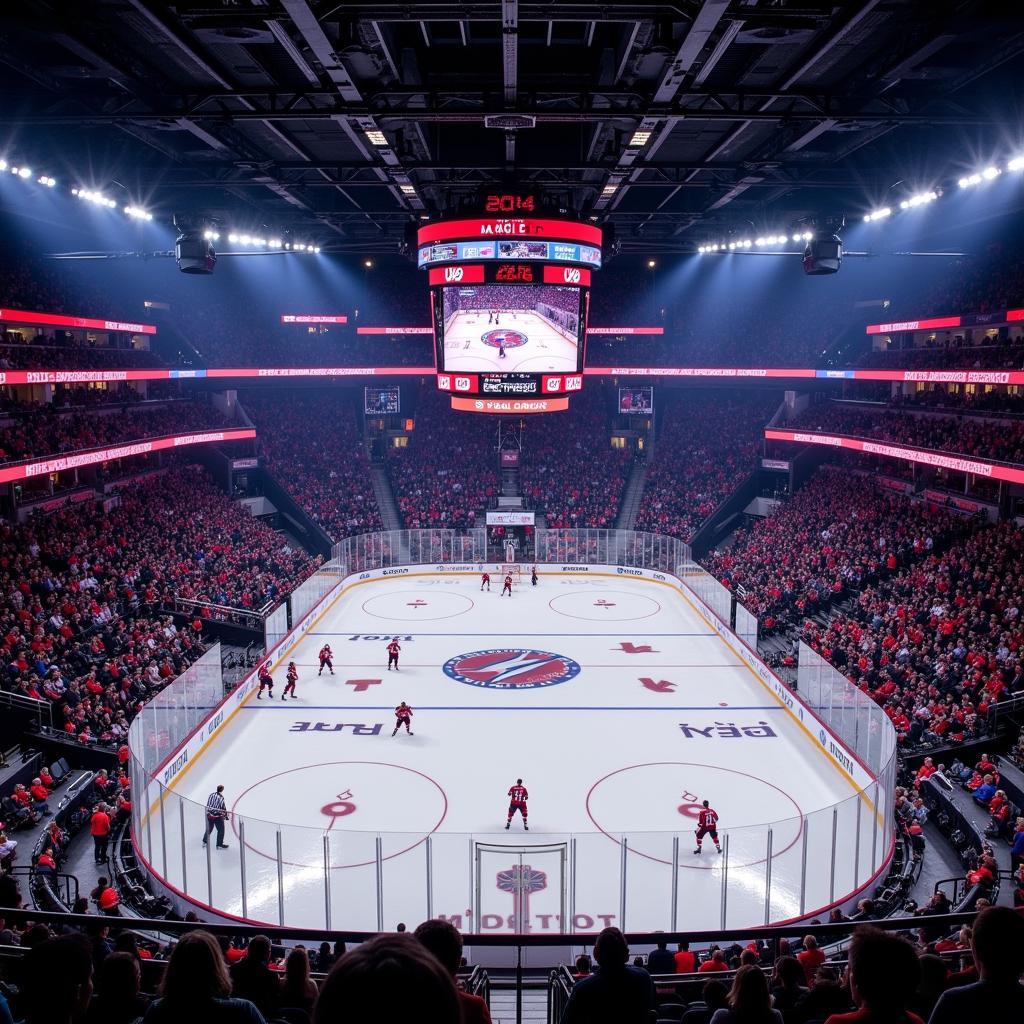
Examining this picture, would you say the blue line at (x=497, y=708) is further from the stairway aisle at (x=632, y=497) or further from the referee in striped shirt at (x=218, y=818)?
the stairway aisle at (x=632, y=497)

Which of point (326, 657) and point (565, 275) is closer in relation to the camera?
point (565, 275)

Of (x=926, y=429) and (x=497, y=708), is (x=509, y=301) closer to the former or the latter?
(x=497, y=708)

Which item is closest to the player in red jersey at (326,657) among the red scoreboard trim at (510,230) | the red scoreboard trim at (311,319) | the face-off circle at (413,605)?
the face-off circle at (413,605)

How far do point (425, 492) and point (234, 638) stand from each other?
57.4ft

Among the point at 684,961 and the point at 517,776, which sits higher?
the point at 684,961

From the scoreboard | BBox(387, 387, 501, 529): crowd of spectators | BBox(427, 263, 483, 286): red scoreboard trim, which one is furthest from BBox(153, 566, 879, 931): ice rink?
BBox(427, 263, 483, 286): red scoreboard trim

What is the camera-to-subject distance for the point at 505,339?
24.2m

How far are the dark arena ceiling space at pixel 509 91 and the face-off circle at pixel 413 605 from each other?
14.4m

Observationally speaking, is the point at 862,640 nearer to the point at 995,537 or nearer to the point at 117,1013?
the point at 995,537

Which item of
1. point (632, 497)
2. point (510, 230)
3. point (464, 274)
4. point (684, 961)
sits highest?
point (510, 230)

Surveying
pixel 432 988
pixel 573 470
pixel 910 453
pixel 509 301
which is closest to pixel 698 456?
pixel 573 470

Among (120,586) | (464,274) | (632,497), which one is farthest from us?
(632,497)

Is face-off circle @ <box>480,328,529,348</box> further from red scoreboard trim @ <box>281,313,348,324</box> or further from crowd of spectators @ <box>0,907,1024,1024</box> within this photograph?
red scoreboard trim @ <box>281,313,348,324</box>

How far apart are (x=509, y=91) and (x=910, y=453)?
69.4 ft
